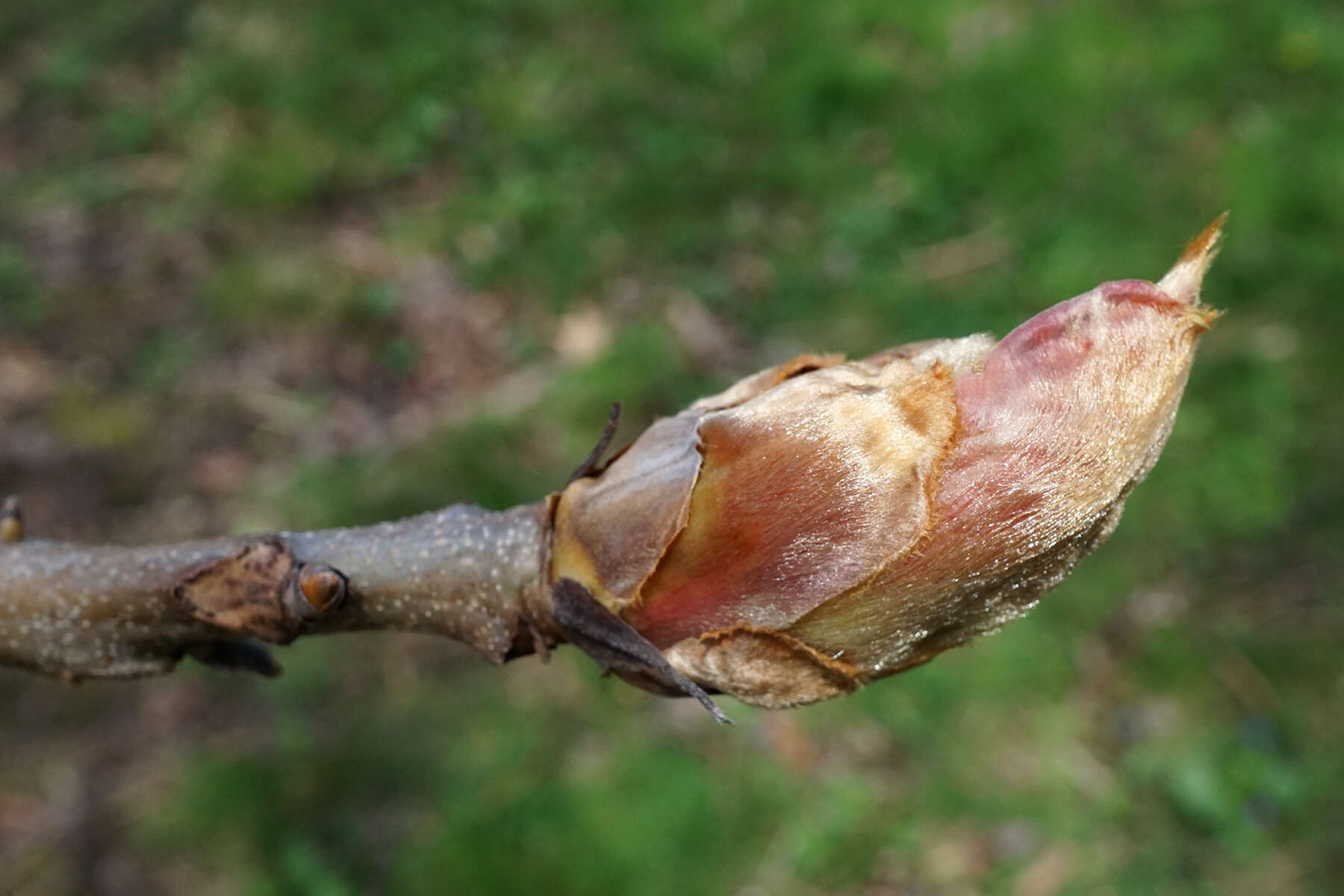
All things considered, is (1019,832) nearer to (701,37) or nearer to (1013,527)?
(1013,527)

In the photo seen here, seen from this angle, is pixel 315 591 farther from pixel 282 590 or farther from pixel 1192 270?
pixel 1192 270

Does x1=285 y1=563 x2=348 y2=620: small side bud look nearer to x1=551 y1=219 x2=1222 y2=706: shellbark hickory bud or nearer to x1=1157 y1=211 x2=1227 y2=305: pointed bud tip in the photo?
x1=551 y1=219 x2=1222 y2=706: shellbark hickory bud

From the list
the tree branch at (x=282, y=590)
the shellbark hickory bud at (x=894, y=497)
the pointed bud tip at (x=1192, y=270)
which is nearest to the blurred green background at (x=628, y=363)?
the tree branch at (x=282, y=590)

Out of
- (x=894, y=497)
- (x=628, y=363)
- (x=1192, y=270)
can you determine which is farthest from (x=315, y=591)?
(x=628, y=363)

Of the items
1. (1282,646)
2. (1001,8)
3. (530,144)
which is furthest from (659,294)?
(1282,646)

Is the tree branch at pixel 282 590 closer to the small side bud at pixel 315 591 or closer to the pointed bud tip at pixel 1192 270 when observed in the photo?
the small side bud at pixel 315 591

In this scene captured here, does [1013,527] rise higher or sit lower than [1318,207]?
higher
